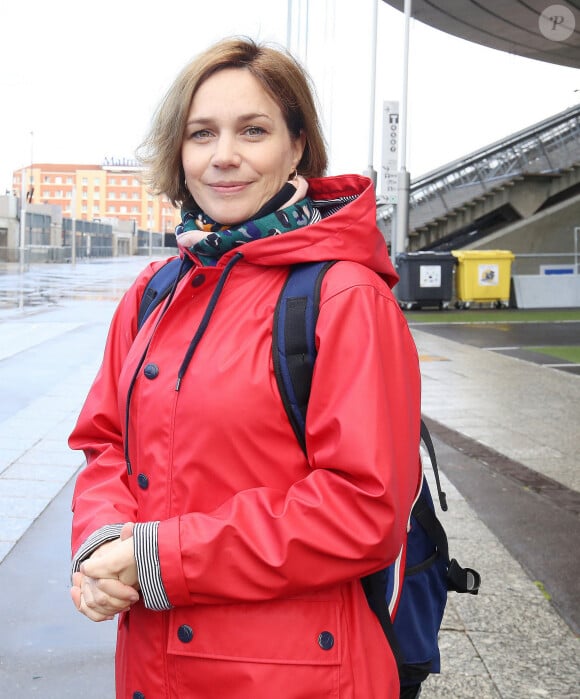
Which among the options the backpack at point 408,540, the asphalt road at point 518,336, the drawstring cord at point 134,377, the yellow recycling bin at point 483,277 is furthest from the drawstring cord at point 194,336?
the yellow recycling bin at point 483,277

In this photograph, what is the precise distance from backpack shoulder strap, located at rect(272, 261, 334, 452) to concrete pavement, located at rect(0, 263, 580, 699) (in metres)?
2.02

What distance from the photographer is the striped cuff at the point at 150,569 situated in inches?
63.2

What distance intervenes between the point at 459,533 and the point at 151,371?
3.64m

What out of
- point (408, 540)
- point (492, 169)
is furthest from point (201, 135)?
point (492, 169)

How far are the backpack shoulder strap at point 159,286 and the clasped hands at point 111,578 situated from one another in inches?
20.7

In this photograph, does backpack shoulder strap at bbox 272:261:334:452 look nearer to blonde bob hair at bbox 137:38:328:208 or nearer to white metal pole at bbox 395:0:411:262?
blonde bob hair at bbox 137:38:328:208

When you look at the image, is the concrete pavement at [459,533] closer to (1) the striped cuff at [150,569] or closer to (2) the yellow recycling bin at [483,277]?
(1) the striped cuff at [150,569]

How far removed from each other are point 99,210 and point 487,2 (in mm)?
155863

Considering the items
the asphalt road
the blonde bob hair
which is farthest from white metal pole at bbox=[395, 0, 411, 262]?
the blonde bob hair

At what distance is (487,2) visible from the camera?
39.3 meters

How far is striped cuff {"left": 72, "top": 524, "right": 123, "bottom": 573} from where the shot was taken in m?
1.71

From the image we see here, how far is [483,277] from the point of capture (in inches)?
903

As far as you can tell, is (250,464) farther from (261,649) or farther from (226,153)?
(226,153)

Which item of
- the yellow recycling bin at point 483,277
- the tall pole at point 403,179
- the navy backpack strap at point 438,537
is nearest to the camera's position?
the navy backpack strap at point 438,537
